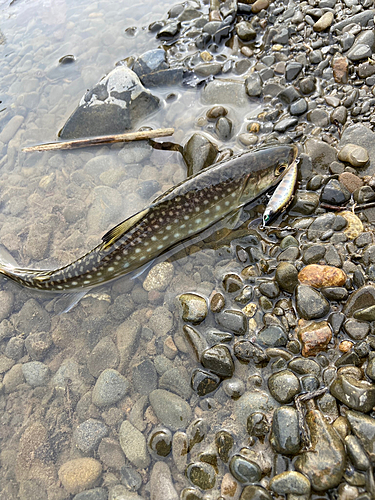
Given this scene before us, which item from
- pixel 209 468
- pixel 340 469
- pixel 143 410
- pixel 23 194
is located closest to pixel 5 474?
pixel 143 410

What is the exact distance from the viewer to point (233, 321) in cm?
362

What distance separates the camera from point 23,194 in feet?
17.7

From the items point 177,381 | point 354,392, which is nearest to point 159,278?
point 177,381

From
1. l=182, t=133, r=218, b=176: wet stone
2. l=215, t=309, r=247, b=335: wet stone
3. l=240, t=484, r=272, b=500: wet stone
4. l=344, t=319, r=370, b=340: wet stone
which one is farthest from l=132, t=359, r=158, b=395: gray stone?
l=182, t=133, r=218, b=176: wet stone

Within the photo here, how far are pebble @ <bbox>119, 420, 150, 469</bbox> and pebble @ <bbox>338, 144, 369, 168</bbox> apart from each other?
13.1ft

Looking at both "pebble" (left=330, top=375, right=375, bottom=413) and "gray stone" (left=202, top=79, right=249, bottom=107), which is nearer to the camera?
"pebble" (left=330, top=375, right=375, bottom=413)

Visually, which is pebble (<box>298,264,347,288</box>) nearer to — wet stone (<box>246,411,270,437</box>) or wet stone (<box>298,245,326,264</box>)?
wet stone (<box>298,245,326,264</box>)

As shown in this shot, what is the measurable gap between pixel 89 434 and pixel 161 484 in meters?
0.93

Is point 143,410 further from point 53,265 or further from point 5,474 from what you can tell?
point 53,265

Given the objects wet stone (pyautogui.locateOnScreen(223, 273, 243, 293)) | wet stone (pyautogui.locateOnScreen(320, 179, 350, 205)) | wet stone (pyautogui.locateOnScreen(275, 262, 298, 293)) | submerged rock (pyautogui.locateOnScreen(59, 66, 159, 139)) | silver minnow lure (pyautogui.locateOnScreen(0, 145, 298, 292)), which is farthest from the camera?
submerged rock (pyautogui.locateOnScreen(59, 66, 159, 139))

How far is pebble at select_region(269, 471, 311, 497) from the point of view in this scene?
261 centimetres

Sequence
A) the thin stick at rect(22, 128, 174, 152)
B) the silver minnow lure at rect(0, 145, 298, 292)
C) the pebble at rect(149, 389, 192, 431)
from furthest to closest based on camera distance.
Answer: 1. the thin stick at rect(22, 128, 174, 152)
2. the silver minnow lure at rect(0, 145, 298, 292)
3. the pebble at rect(149, 389, 192, 431)

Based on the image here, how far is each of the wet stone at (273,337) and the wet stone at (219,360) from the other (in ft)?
1.26

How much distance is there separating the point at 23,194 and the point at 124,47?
3.87 m
